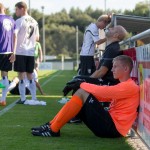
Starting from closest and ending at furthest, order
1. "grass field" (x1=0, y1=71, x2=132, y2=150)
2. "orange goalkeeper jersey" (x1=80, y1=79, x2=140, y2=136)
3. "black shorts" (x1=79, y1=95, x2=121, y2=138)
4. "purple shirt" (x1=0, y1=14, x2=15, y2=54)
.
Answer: "orange goalkeeper jersey" (x1=80, y1=79, x2=140, y2=136)
"grass field" (x1=0, y1=71, x2=132, y2=150)
"black shorts" (x1=79, y1=95, x2=121, y2=138)
"purple shirt" (x1=0, y1=14, x2=15, y2=54)

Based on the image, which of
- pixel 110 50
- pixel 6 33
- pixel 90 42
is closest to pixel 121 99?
pixel 110 50

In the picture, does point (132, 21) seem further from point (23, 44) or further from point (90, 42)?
point (23, 44)

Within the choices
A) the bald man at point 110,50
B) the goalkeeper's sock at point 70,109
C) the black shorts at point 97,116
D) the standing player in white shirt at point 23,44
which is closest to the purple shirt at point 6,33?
the standing player in white shirt at point 23,44

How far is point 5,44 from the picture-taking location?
11.0 metres

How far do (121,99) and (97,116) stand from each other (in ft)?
1.18

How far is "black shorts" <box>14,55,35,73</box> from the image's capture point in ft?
36.3

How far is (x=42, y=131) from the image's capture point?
22.1 ft

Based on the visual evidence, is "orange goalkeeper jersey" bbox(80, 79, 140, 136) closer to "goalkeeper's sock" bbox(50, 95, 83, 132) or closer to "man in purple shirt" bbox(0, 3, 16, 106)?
"goalkeeper's sock" bbox(50, 95, 83, 132)

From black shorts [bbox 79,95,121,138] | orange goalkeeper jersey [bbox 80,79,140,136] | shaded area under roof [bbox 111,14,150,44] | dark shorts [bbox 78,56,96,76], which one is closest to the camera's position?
orange goalkeeper jersey [bbox 80,79,140,136]

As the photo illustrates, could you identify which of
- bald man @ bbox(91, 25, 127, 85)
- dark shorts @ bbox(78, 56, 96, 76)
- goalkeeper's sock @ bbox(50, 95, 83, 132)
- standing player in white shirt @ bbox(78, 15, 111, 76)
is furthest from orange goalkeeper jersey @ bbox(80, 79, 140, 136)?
dark shorts @ bbox(78, 56, 96, 76)

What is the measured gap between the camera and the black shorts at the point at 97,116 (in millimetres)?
6203

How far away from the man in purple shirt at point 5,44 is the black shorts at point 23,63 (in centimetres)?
18

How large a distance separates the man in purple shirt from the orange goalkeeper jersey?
493 cm

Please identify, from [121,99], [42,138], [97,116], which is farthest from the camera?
A: [42,138]
